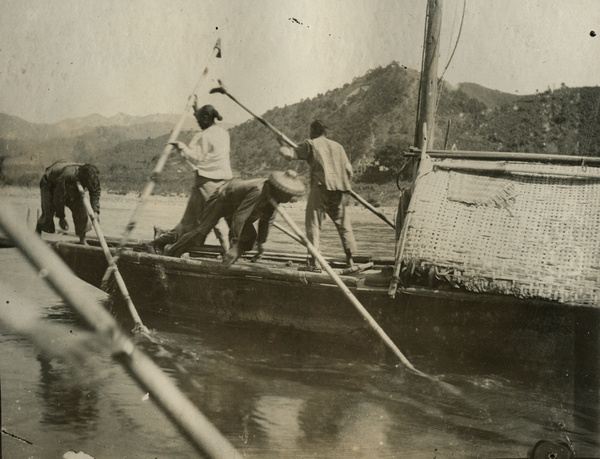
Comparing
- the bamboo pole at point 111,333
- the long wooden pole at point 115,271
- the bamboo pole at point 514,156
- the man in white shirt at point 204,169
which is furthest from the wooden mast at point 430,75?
the bamboo pole at point 111,333

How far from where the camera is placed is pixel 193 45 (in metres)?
3.61

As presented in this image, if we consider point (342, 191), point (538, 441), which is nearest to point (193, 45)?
point (342, 191)

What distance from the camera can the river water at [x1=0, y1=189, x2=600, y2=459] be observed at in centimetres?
299

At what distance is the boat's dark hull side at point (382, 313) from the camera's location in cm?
325

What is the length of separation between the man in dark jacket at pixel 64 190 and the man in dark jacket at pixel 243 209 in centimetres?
83

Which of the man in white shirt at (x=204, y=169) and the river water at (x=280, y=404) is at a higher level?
the man in white shirt at (x=204, y=169)

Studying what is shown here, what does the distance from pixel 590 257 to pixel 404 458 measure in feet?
5.11

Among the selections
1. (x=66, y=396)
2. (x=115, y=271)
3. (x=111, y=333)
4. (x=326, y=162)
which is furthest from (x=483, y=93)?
(x=111, y=333)

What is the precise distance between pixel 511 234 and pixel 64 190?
327 cm

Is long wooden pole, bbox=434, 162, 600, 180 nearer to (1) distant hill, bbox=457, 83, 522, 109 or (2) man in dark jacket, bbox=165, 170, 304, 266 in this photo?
(2) man in dark jacket, bbox=165, 170, 304, 266

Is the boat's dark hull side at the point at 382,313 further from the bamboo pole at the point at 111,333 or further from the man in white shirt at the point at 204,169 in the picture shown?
the bamboo pole at the point at 111,333

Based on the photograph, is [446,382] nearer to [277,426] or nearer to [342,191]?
[277,426]

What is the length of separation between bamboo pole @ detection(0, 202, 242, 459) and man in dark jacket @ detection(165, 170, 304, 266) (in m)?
2.74

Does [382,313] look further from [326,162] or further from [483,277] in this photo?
[326,162]
